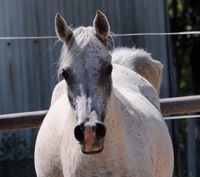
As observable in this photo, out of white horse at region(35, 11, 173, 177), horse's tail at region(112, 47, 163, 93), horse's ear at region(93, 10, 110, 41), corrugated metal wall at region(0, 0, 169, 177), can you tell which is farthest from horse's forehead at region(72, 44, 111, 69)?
corrugated metal wall at region(0, 0, 169, 177)

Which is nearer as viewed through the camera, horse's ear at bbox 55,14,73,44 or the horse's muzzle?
the horse's muzzle

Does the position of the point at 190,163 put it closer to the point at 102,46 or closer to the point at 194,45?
the point at 194,45

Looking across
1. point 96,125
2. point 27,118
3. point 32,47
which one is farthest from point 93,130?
point 32,47

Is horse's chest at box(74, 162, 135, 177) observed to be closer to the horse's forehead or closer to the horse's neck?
the horse's neck

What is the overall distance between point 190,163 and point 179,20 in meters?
2.80

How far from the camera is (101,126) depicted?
4.21m

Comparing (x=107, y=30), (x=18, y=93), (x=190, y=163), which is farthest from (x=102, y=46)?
(x=190, y=163)

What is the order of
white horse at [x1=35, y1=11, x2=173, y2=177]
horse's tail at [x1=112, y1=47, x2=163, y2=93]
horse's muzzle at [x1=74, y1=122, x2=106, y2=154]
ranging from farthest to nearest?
horse's tail at [x1=112, y1=47, x2=163, y2=93]
white horse at [x1=35, y1=11, x2=173, y2=177]
horse's muzzle at [x1=74, y1=122, x2=106, y2=154]

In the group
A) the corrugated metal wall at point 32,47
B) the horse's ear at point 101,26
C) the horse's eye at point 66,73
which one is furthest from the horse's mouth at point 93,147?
the corrugated metal wall at point 32,47

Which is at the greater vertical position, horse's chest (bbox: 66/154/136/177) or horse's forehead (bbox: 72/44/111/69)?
horse's forehead (bbox: 72/44/111/69)

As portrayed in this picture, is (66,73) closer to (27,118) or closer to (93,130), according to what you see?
(93,130)

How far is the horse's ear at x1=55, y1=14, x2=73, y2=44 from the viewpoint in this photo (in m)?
4.66

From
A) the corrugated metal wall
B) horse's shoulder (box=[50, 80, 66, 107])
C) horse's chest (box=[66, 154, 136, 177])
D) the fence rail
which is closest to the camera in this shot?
horse's chest (box=[66, 154, 136, 177])

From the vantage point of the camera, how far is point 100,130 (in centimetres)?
422
